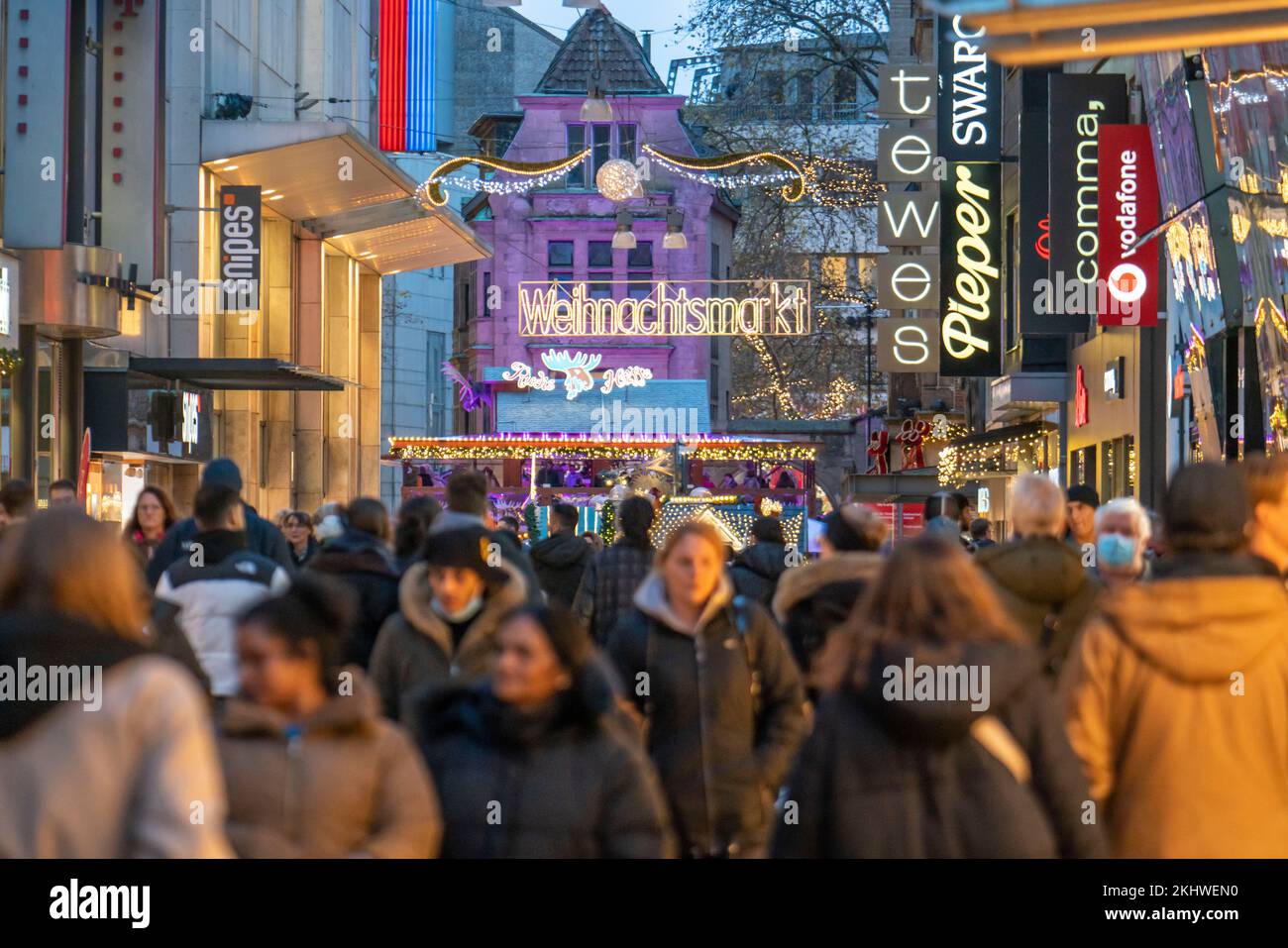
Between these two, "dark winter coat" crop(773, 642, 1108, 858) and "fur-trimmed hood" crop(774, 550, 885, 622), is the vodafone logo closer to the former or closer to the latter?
"fur-trimmed hood" crop(774, 550, 885, 622)

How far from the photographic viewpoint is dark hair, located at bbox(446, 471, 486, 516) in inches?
397

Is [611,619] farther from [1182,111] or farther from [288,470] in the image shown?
[288,470]

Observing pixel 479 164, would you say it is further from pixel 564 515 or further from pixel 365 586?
pixel 365 586

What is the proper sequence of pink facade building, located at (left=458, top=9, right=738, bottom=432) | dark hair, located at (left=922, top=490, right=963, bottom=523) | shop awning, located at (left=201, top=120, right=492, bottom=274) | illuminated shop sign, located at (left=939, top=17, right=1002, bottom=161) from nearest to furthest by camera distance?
dark hair, located at (left=922, top=490, right=963, bottom=523)
illuminated shop sign, located at (left=939, top=17, right=1002, bottom=161)
shop awning, located at (left=201, top=120, right=492, bottom=274)
pink facade building, located at (left=458, top=9, right=738, bottom=432)

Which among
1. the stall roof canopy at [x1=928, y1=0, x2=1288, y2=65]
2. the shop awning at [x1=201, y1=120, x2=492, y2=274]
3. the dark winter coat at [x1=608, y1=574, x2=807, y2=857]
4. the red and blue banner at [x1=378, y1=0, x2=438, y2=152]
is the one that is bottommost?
the dark winter coat at [x1=608, y1=574, x2=807, y2=857]

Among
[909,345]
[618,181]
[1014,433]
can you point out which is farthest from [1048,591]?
[618,181]

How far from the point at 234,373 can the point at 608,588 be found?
59.3 ft

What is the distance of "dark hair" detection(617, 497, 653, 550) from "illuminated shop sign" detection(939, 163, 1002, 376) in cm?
1985

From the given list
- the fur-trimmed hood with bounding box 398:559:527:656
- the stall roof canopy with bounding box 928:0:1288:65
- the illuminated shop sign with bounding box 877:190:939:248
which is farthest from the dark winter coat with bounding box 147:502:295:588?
the illuminated shop sign with bounding box 877:190:939:248

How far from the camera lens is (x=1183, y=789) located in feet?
18.8

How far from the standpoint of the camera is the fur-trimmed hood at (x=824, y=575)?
861 centimetres

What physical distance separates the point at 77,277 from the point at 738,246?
172 feet

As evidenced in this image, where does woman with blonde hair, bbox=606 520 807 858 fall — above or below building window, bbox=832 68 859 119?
below

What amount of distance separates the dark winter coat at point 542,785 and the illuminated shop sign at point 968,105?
26800mm
